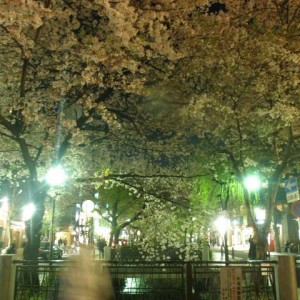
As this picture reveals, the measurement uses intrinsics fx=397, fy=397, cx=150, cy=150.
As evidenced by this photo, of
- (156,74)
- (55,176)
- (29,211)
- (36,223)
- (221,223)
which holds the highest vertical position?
(156,74)

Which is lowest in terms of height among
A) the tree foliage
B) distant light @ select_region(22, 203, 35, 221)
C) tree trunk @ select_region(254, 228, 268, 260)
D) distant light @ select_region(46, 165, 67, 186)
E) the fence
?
the fence

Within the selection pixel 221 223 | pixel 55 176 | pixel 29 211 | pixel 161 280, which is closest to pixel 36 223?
pixel 55 176

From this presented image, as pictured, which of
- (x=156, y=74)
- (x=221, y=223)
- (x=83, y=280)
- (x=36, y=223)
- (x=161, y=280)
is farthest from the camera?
(x=221, y=223)

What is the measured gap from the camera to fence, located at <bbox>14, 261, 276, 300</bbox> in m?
9.25

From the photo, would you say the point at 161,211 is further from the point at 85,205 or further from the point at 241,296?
the point at 241,296

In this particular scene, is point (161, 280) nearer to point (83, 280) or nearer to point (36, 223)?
point (83, 280)

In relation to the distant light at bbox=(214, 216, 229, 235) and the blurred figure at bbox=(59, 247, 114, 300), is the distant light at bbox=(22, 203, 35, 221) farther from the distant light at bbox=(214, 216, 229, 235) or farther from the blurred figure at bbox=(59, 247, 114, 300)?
the distant light at bbox=(214, 216, 229, 235)

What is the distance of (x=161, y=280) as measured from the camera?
9539 millimetres

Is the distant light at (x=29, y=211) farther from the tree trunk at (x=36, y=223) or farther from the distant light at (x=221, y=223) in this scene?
the distant light at (x=221, y=223)

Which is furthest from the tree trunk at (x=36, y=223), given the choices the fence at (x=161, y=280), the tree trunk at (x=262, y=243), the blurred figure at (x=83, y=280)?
the tree trunk at (x=262, y=243)

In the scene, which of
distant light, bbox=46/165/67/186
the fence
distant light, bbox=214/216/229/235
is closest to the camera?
the fence

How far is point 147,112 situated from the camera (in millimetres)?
14234

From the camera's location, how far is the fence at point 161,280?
9.25 meters

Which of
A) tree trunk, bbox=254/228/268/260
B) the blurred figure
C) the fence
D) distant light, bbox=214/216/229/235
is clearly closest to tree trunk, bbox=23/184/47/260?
the fence
